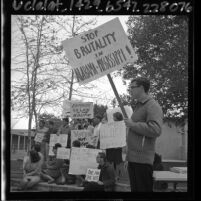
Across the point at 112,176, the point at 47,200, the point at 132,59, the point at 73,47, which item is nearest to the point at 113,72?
the point at 132,59

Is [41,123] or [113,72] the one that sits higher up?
[113,72]

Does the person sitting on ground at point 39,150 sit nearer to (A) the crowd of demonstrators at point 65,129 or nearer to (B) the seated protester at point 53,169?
(B) the seated protester at point 53,169

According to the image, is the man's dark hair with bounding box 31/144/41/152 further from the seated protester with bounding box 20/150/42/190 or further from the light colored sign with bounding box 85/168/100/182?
the light colored sign with bounding box 85/168/100/182

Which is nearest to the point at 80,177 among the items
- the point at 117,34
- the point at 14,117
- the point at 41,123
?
the point at 41,123

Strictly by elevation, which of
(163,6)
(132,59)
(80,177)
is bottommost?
(80,177)

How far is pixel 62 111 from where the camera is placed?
327cm

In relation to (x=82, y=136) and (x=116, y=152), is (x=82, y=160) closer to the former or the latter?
(x=82, y=136)

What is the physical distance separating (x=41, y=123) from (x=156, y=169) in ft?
3.86

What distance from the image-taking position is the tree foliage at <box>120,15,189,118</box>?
3287 mm

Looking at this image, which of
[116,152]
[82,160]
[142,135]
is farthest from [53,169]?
[142,135]

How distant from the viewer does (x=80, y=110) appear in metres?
3.26

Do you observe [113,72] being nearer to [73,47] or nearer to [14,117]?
[73,47]

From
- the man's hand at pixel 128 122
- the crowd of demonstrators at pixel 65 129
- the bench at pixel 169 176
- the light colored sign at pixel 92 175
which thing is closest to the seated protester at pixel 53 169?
the crowd of demonstrators at pixel 65 129
